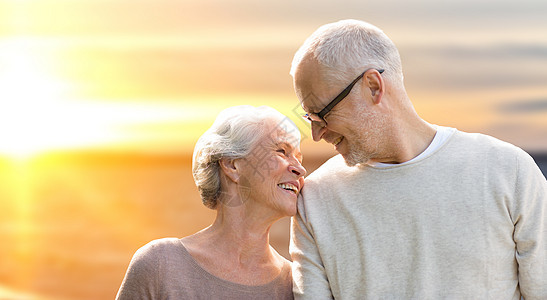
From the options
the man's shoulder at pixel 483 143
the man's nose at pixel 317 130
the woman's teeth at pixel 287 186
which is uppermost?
the man's nose at pixel 317 130

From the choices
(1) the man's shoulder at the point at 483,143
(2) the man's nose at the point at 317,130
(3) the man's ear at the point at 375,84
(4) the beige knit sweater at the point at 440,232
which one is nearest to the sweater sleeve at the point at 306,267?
(4) the beige knit sweater at the point at 440,232

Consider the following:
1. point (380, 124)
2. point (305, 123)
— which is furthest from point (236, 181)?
point (380, 124)

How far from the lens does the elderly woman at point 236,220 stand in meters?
2.53

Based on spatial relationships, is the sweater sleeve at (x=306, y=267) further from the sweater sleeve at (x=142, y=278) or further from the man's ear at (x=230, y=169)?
the sweater sleeve at (x=142, y=278)

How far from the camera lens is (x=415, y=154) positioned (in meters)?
2.44

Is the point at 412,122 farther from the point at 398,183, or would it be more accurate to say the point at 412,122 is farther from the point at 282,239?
the point at 282,239

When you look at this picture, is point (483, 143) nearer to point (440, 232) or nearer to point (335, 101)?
point (440, 232)

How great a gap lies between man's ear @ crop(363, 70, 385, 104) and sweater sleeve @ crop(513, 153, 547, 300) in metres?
0.53

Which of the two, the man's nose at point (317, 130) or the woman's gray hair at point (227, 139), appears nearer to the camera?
the man's nose at point (317, 130)

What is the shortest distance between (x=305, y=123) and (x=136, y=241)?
9473 millimetres

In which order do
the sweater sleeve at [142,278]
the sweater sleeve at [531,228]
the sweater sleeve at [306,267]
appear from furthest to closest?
the sweater sleeve at [142,278], the sweater sleeve at [306,267], the sweater sleeve at [531,228]

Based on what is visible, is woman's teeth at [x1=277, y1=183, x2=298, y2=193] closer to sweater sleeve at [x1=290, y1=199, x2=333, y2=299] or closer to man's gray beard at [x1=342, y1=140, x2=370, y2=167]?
sweater sleeve at [x1=290, y1=199, x2=333, y2=299]

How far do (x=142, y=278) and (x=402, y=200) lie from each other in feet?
3.30

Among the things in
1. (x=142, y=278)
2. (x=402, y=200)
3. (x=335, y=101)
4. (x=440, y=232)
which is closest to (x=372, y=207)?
(x=402, y=200)
